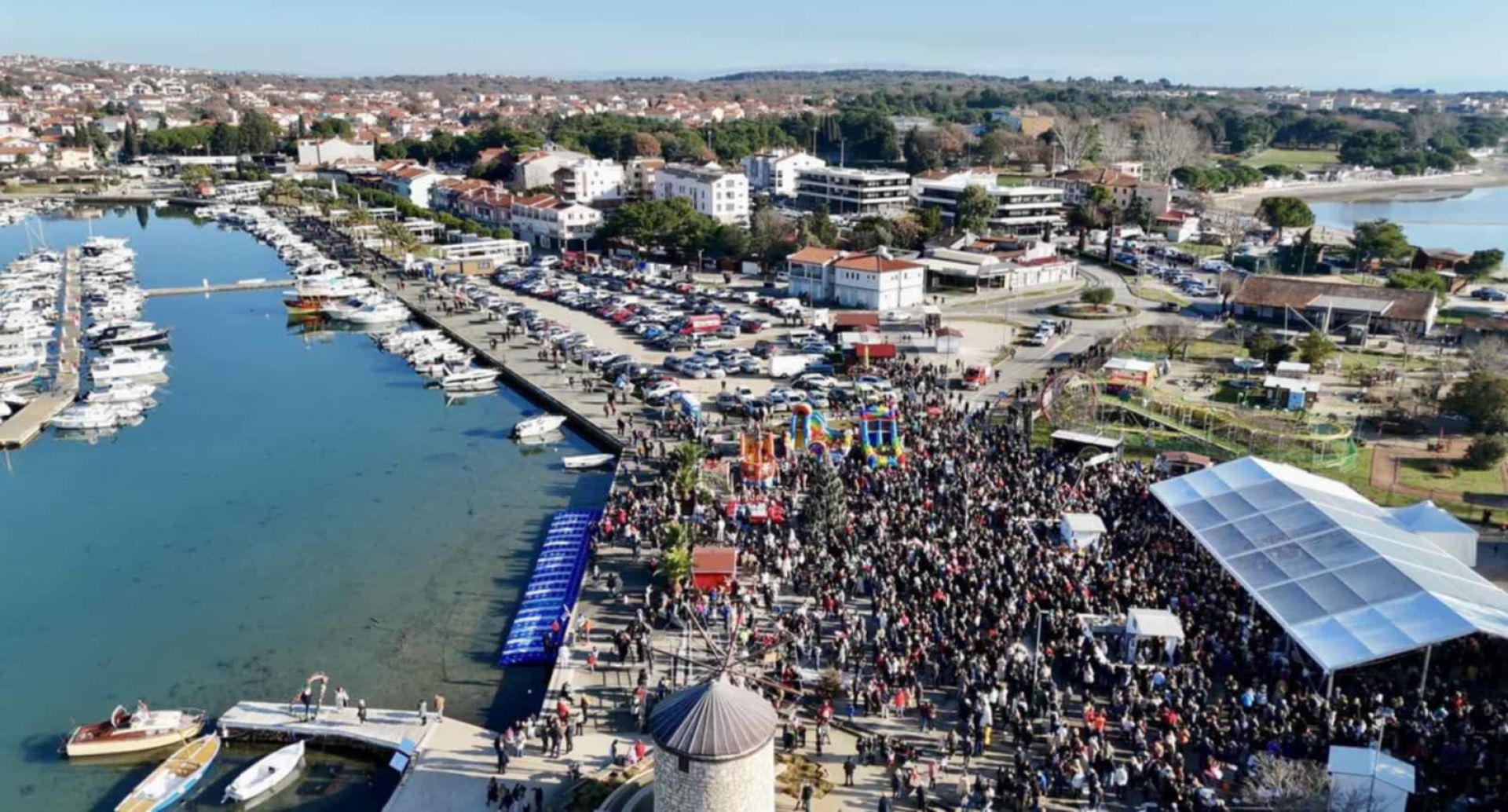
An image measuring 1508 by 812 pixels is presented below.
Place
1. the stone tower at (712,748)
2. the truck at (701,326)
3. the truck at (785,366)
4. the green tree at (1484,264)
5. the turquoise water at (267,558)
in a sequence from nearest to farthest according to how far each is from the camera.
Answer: the stone tower at (712,748), the turquoise water at (267,558), the truck at (785,366), the truck at (701,326), the green tree at (1484,264)

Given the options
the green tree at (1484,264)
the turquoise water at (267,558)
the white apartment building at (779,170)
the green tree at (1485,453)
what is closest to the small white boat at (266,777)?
the turquoise water at (267,558)

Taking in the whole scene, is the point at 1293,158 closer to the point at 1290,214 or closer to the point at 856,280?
the point at 1290,214

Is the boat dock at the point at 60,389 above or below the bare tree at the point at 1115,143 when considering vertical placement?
below

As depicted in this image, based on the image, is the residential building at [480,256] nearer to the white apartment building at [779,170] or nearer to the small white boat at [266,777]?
the white apartment building at [779,170]

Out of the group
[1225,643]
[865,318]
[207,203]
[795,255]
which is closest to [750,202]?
[795,255]

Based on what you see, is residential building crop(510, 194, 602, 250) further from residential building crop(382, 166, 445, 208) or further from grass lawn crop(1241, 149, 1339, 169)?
grass lawn crop(1241, 149, 1339, 169)

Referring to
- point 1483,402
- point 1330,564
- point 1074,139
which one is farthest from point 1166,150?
point 1330,564

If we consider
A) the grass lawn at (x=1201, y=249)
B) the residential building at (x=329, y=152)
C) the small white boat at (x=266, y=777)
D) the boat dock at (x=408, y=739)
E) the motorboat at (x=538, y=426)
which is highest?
the residential building at (x=329, y=152)

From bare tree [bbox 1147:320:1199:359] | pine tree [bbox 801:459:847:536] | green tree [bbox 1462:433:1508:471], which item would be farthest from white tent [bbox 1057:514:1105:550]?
bare tree [bbox 1147:320:1199:359]
